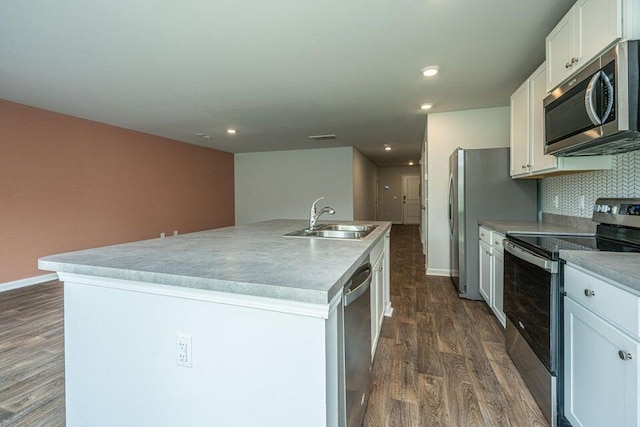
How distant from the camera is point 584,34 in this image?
1644 mm

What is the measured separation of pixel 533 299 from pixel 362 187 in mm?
6854

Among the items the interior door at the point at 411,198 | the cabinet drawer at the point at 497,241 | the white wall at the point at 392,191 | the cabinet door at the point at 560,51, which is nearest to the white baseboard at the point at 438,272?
the cabinet drawer at the point at 497,241

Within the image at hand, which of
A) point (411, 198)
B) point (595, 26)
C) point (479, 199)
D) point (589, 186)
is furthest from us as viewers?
point (411, 198)

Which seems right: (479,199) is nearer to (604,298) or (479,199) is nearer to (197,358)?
(604,298)

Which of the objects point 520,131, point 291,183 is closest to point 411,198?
point 291,183

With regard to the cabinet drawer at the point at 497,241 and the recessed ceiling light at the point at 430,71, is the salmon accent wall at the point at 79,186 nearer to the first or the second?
the recessed ceiling light at the point at 430,71

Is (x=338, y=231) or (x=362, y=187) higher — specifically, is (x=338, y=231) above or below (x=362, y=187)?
below

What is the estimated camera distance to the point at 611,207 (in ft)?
6.16

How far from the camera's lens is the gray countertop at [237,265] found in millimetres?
954

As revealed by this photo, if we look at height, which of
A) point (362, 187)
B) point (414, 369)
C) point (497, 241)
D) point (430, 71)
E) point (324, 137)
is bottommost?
point (414, 369)

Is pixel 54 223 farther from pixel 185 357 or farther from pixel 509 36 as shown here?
pixel 509 36

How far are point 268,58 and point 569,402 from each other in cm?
297

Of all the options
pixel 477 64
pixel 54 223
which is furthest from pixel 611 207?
pixel 54 223

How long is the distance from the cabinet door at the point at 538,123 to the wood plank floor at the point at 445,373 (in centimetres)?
141
